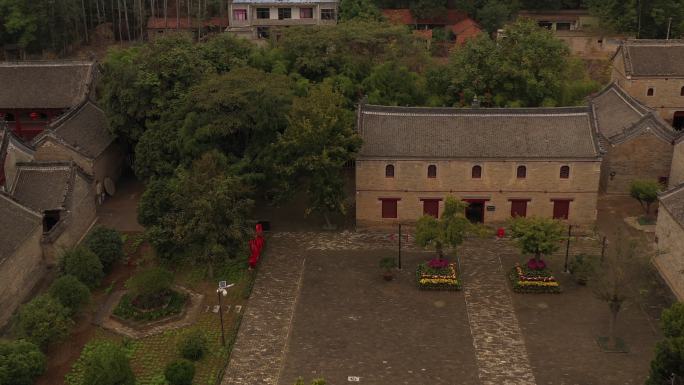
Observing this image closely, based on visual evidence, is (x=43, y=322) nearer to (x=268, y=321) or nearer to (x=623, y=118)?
(x=268, y=321)

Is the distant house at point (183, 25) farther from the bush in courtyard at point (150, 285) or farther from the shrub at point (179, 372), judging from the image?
the shrub at point (179, 372)

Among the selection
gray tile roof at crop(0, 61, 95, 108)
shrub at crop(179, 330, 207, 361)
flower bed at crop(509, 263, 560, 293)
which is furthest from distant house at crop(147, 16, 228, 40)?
shrub at crop(179, 330, 207, 361)

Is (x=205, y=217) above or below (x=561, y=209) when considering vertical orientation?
above

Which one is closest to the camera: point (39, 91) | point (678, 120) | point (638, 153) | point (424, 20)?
point (638, 153)

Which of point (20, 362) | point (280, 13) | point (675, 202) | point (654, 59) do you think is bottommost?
point (20, 362)

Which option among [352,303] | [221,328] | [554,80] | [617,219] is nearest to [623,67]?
[554,80]

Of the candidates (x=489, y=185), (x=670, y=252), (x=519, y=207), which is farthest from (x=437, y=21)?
(x=670, y=252)
